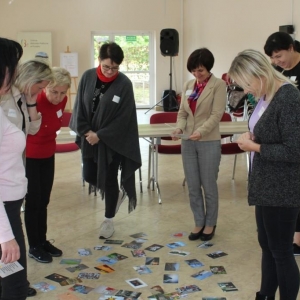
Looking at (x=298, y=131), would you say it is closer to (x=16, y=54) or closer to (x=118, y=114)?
(x=16, y=54)

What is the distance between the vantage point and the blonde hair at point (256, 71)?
78.2 inches

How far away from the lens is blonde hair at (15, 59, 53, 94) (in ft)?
8.09

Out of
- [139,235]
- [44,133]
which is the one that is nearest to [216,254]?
[139,235]

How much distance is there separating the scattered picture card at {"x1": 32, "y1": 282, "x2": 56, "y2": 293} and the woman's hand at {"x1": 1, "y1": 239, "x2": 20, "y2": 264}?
1185mm

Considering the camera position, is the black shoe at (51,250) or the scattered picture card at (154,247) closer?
the black shoe at (51,250)

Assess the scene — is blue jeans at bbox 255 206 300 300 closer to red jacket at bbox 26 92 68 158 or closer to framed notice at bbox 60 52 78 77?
red jacket at bbox 26 92 68 158

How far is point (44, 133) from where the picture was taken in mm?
2920

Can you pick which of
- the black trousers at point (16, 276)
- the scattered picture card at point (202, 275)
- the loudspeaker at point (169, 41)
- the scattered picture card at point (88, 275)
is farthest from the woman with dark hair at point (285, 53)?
the loudspeaker at point (169, 41)

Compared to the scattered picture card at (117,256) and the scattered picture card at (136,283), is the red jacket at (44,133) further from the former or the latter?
the scattered picture card at (136,283)

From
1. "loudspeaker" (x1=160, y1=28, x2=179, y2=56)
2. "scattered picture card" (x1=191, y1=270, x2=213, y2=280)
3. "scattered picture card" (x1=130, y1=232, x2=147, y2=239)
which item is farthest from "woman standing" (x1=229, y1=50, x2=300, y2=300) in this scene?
"loudspeaker" (x1=160, y1=28, x2=179, y2=56)

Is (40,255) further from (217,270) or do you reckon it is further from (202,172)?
(202,172)

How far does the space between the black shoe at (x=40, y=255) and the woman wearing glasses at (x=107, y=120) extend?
24.5 inches

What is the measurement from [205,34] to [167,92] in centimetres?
207

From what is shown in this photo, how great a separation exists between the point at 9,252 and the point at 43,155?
1396mm
